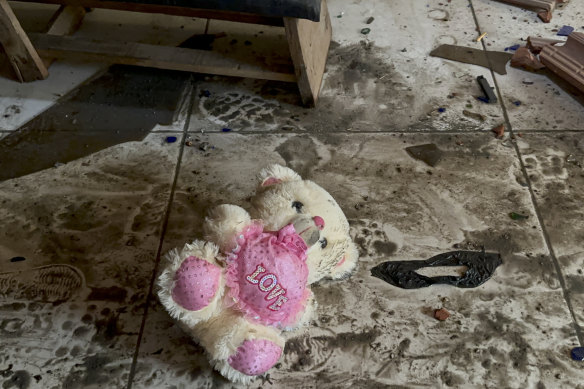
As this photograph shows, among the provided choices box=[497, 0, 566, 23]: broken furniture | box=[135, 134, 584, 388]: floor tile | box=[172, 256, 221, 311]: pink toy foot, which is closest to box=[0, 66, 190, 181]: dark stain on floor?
box=[135, 134, 584, 388]: floor tile

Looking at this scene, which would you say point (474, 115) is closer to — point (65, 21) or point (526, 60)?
point (526, 60)

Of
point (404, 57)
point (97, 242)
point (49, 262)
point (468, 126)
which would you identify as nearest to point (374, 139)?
point (468, 126)

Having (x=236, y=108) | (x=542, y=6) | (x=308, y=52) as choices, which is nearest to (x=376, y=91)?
(x=308, y=52)

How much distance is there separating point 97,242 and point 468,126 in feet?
5.45

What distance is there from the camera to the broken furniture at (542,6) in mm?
2717

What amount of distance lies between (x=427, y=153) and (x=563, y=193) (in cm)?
56

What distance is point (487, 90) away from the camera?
236 cm

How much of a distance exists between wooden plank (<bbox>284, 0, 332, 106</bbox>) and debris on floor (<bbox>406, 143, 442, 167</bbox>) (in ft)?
1.71

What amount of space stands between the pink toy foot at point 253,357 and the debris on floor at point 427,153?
1.12 m

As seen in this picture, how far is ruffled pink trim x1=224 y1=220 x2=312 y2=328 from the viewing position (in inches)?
50.0

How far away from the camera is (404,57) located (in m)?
2.57

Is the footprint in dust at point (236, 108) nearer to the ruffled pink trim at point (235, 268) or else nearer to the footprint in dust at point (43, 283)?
the footprint in dust at point (43, 283)

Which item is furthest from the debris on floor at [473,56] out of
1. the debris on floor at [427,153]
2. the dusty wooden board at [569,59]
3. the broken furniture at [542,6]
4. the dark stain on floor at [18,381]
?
the dark stain on floor at [18,381]

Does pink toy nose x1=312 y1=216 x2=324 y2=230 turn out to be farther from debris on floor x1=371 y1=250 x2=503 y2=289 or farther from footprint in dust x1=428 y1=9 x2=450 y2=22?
footprint in dust x1=428 y1=9 x2=450 y2=22
